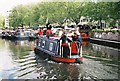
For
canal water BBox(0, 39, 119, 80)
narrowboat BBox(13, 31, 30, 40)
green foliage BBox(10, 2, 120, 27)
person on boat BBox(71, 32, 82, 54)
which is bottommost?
canal water BBox(0, 39, 119, 80)

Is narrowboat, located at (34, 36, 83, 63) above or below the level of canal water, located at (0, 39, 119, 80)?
above

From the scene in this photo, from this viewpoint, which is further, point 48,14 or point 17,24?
point 17,24

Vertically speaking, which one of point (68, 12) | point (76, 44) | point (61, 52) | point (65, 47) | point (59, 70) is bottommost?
point (59, 70)

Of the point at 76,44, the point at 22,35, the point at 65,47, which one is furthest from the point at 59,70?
the point at 22,35

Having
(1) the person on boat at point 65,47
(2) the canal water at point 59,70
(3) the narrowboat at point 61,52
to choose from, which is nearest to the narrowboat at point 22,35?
(3) the narrowboat at point 61,52

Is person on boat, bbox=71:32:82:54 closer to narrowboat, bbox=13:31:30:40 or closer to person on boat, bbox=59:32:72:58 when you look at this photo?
person on boat, bbox=59:32:72:58

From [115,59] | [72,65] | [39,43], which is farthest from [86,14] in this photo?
[72,65]

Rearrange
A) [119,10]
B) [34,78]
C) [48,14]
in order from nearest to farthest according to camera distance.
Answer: [34,78] < [119,10] < [48,14]

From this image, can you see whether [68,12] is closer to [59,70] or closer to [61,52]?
[61,52]

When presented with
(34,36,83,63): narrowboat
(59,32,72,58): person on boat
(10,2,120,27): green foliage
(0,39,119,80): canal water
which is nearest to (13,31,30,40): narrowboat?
(10,2,120,27): green foliage

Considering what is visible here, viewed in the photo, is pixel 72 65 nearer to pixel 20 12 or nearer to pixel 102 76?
pixel 102 76

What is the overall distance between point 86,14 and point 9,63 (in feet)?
79.4

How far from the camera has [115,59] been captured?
1828 cm

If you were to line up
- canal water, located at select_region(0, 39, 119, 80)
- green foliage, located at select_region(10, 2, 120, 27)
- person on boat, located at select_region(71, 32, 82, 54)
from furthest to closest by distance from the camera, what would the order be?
green foliage, located at select_region(10, 2, 120, 27) < person on boat, located at select_region(71, 32, 82, 54) < canal water, located at select_region(0, 39, 119, 80)
